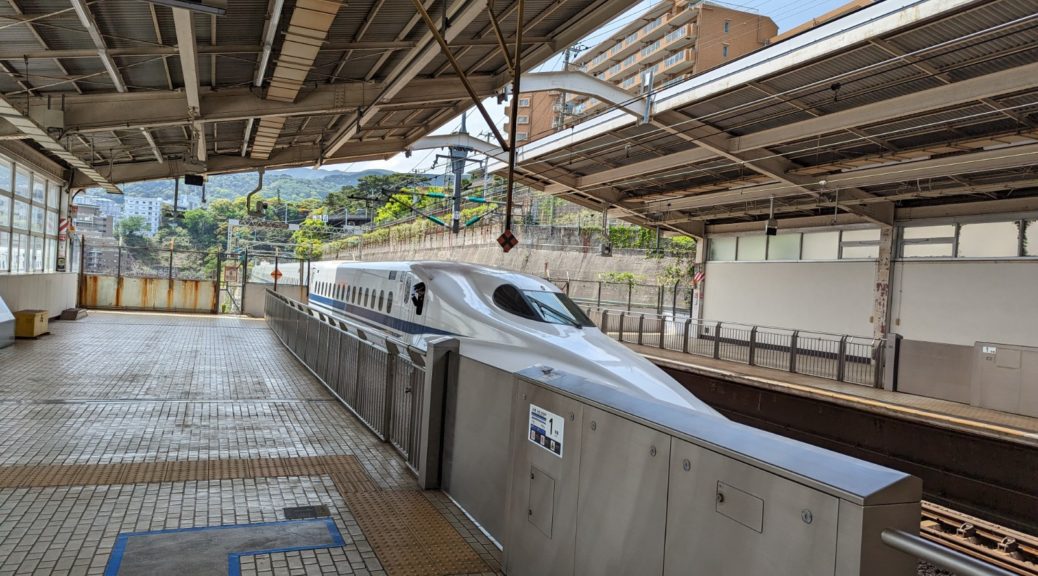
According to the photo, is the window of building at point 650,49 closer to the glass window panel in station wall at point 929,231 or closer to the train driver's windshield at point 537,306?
the glass window panel in station wall at point 929,231

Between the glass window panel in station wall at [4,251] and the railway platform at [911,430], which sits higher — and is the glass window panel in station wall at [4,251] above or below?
above

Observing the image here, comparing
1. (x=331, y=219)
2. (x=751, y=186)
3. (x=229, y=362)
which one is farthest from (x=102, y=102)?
(x=331, y=219)

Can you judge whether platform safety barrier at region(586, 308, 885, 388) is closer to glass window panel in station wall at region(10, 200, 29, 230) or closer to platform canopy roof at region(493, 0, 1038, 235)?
platform canopy roof at region(493, 0, 1038, 235)

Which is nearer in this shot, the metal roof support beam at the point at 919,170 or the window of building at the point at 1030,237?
the metal roof support beam at the point at 919,170

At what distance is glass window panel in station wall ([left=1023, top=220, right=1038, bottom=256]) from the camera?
1602cm

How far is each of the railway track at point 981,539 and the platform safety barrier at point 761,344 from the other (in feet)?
25.4

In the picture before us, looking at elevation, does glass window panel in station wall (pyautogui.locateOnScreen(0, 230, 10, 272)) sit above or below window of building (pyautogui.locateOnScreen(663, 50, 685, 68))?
below

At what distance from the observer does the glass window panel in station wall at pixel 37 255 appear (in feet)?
57.5

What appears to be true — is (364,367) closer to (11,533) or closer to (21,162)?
(11,533)

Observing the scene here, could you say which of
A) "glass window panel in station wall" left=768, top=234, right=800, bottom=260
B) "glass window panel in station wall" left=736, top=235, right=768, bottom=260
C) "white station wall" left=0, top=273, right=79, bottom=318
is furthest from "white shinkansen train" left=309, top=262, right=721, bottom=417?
"glass window panel in station wall" left=736, top=235, right=768, bottom=260

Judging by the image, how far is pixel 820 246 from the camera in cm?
2198

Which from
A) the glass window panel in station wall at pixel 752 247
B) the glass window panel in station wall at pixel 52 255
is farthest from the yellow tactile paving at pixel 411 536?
the glass window panel in station wall at pixel 752 247

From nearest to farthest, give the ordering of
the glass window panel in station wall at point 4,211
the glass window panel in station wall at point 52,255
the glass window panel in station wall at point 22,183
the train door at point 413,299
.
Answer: the train door at point 413,299 → the glass window panel in station wall at point 4,211 → the glass window panel in station wall at point 22,183 → the glass window panel in station wall at point 52,255

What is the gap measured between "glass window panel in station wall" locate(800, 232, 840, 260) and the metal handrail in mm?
21074
